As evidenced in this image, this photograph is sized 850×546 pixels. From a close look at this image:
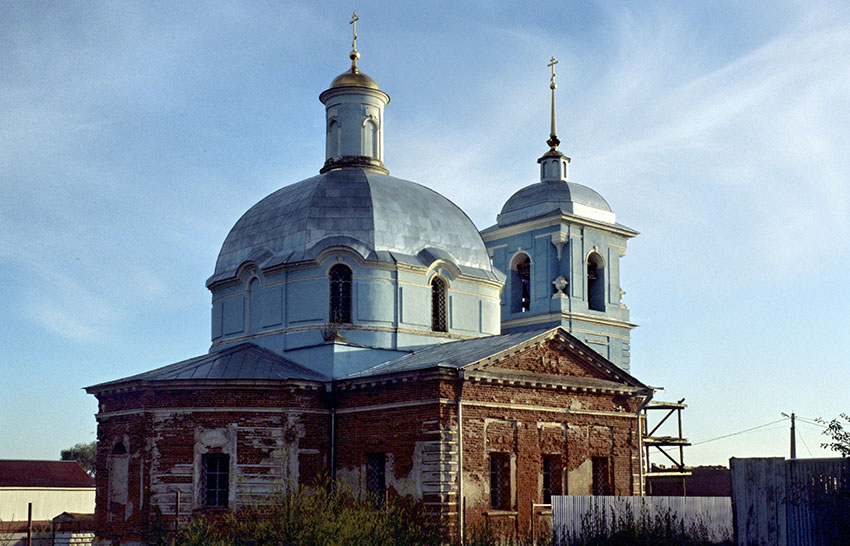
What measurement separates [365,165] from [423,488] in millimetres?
10423

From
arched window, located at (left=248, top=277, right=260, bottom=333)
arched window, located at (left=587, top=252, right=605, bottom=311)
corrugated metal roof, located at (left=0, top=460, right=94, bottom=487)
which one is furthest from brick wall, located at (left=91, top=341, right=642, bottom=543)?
corrugated metal roof, located at (left=0, top=460, right=94, bottom=487)

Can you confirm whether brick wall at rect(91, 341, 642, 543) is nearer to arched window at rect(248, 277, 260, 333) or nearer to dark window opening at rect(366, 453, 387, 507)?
dark window opening at rect(366, 453, 387, 507)

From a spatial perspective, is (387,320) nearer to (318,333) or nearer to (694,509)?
(318,333)

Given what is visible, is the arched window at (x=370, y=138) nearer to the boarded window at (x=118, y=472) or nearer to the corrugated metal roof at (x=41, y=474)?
the boarded window at (x=118, y=472)

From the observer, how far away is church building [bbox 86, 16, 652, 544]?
71.5 ft

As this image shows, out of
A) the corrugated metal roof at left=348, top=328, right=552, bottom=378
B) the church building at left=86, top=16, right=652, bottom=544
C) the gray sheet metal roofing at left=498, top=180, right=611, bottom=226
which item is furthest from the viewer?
the gray sheet metal roofing at left=498, top=180, right=611, bottom=226

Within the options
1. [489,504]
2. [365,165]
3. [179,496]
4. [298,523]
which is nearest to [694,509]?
[489,504]

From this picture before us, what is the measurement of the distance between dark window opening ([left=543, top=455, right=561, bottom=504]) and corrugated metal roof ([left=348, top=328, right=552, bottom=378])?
260 cm

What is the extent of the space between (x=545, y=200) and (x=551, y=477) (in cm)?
1198

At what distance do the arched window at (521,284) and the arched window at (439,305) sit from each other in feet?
21.3

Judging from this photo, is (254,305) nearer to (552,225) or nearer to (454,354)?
(454,354)

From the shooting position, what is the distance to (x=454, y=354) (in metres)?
23.3

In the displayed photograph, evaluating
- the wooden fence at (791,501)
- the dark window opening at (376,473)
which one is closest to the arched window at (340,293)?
the dark window opening at (376,473)

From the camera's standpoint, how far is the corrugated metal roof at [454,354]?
21.9 metres
